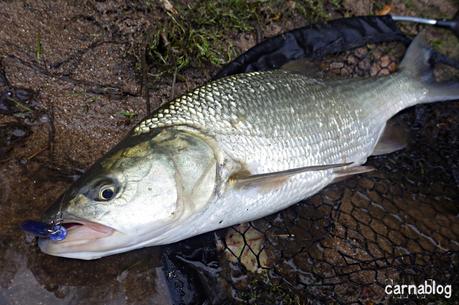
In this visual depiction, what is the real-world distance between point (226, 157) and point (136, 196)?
1.90 feet

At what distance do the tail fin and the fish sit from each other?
0.06m

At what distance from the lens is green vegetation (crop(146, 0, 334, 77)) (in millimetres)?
3203

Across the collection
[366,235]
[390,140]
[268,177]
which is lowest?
[366,235]

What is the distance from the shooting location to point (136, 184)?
2.10 metres

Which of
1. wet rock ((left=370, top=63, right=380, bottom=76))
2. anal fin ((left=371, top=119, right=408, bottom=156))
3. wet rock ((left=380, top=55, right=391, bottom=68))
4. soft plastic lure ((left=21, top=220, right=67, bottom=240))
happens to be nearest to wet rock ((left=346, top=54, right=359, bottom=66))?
wet rock ((left=370, top=63, right=380, bottom=76))

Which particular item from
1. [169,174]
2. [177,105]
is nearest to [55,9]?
[177,105]

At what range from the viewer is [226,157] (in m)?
2.40

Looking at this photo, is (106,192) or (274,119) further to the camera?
(274,119)

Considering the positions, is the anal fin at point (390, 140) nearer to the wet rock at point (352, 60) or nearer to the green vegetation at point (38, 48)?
the wet rock at point (352, 60)

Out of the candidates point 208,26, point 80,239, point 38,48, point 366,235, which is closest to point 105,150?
point 38,48

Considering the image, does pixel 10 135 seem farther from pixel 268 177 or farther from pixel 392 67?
pixel 392 67

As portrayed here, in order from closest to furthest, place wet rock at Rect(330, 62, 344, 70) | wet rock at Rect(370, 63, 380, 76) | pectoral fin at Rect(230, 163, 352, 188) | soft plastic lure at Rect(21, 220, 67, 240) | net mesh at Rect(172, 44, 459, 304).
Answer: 1. soft plastic lure at Rect(21, 220, 67, 240)
2. pectoral fin at Rect(230, 163, 352, 188)
3. net mesh at Rect(172, 44, 459, 304)
4. wet rock at Rect(330, 62, 344, 70)
5. wet rock at Rect(370, 63, 380, 76)

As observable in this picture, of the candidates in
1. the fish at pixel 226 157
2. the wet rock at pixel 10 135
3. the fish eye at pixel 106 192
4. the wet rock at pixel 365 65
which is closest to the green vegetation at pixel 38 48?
the wet rock at pixel 10 135

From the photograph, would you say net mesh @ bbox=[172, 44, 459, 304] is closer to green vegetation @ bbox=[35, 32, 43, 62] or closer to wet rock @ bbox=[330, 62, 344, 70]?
wet rock @ bbox=[330, 62, 344, 70]
